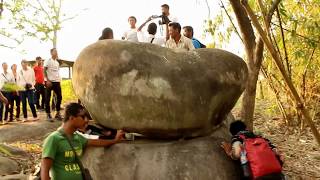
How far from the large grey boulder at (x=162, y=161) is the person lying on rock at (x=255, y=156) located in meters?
0.19

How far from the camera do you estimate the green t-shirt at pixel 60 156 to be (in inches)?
140

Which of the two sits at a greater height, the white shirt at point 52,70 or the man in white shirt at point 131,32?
the man in white shirt at point 131,32

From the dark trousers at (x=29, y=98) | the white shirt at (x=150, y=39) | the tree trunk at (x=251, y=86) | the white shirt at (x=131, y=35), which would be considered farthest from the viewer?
the dark trousers at (x=29, y=98)

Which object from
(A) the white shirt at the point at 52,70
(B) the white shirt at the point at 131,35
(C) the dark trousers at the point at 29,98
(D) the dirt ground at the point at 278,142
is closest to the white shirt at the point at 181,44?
(B) the white shirt at the point at 131,35

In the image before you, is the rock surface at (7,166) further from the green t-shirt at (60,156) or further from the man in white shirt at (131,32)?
the green t-shirt at (60,156)

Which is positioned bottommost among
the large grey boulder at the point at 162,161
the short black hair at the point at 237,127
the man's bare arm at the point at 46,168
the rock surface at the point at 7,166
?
the rock surface at the point at 7,166

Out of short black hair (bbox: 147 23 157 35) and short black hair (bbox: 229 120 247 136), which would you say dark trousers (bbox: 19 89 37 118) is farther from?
short black hair (bbox: 229 120 247 136)

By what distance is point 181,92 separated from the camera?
469cm

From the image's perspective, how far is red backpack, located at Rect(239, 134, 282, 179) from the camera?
4.44 m

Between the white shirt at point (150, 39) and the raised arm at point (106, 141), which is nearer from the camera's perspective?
the raised arm at point (106, 141)

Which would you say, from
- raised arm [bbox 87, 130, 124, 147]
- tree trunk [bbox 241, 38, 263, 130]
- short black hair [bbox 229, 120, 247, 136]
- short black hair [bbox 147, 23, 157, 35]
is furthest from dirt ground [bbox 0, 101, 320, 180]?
short black hair [bbox 147, 23, 157, 35]

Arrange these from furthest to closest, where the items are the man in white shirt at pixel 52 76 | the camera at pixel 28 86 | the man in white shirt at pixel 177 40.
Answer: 1. the camera at pixel 28 86
2. the man in white shirt at pixel 52 76
3. the man in white shirt at pixel 177 40

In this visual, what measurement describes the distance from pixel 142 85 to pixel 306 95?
4.45m

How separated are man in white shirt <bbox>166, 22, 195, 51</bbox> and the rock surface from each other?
2.60 meters
